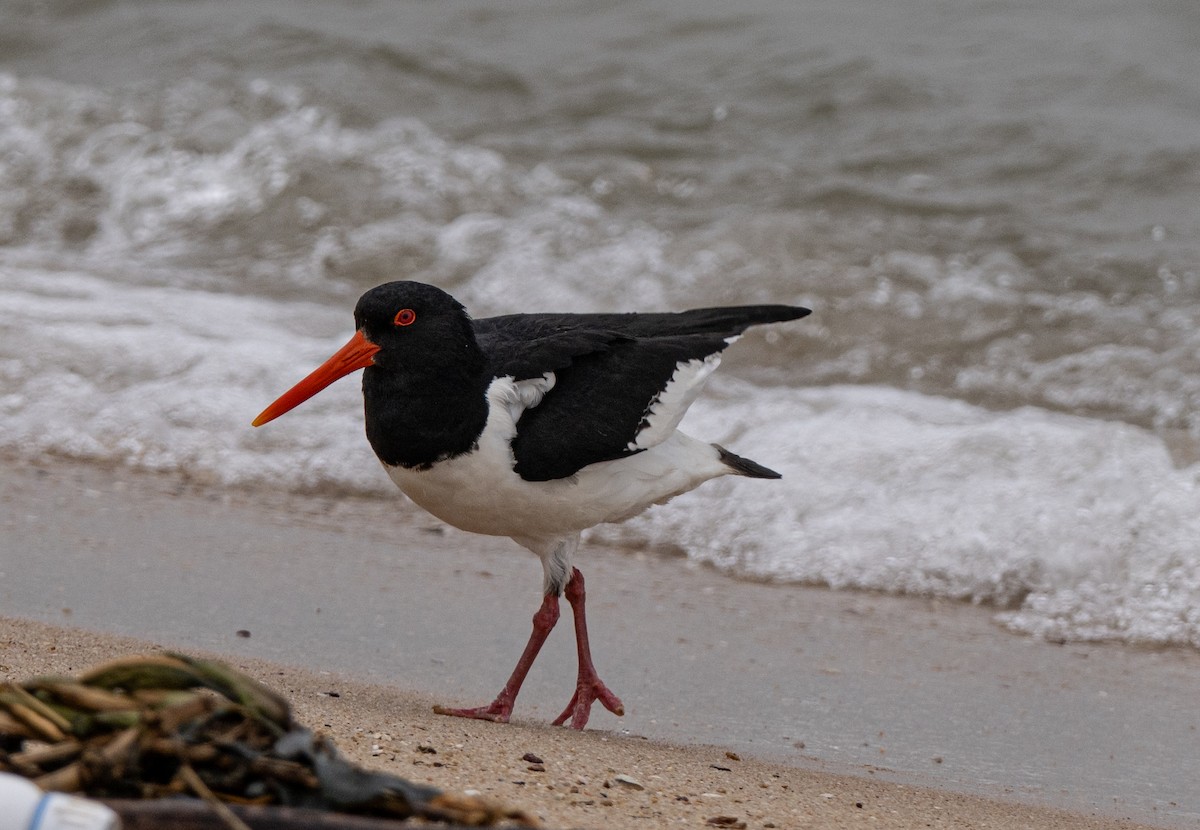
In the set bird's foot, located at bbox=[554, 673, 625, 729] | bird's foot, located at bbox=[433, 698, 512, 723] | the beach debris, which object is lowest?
bird's foot, located at bbox=[433, 698, 512, 723]

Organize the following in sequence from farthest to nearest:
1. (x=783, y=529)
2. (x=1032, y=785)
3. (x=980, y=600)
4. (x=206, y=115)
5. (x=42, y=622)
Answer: (x=206, y=115) → (x=783, y=529) → (x=980, y=600) → (x=42, y=622) → (x=1032, y=785)

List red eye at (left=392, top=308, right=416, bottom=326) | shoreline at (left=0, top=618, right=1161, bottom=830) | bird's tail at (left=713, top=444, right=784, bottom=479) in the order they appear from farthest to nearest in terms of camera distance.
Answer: bird's tail at (left=713, top=444, right=784, bottom=479) < red eye at (left=392, top=308, right=416, bottom=326) < shoreline at (left=0, top=618, right=1161, bottom=830)

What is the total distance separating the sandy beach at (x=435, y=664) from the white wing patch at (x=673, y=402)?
798 millimetres

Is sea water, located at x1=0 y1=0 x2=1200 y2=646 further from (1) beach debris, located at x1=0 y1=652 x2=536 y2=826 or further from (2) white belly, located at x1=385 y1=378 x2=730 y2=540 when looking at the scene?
(1) beach debris, located at x1=0 y1=652 x2=536 y2=826

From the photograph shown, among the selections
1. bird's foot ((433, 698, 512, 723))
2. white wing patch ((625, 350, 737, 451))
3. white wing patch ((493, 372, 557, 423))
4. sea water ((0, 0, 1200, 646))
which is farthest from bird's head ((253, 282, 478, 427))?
sea water ((0, 0, 1200, 646))

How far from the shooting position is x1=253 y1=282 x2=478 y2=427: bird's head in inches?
152

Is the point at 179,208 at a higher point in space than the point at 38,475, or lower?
higher

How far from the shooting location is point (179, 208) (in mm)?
9914

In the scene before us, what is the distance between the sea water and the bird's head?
81.1 inches

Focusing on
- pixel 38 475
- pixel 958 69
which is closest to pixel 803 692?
pixel 38 475

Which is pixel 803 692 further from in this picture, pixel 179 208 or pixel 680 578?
pixel 179 208

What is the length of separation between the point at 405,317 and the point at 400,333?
0.05 m

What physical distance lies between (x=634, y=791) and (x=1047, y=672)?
6.88 ft

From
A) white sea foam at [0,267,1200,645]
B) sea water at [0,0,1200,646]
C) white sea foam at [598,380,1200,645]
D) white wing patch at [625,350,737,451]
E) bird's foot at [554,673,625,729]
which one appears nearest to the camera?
bird's foot at [554,673,625,729]
